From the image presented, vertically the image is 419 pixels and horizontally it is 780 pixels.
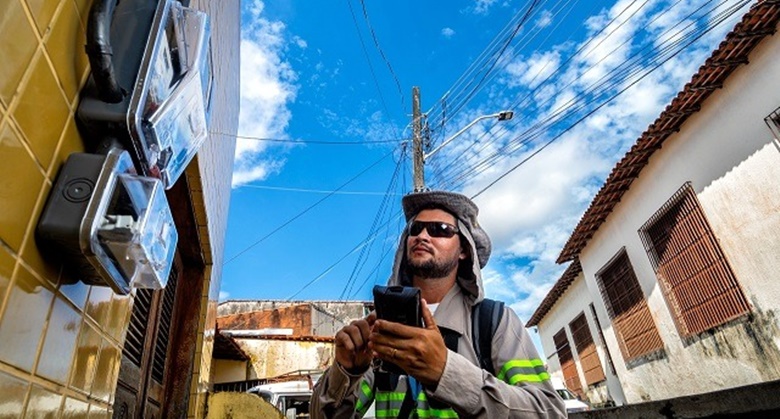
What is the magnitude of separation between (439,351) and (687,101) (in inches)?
288

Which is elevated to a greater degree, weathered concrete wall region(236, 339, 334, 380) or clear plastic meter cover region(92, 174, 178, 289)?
weathered concrete wall region(236, 339, 334, 380)

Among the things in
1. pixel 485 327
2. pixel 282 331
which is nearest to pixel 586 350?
pixel 282 331

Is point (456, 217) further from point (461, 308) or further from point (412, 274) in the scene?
point (461, 308)

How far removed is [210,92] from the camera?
1.54 m

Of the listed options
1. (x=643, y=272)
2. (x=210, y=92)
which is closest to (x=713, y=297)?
(x=643, y=272)

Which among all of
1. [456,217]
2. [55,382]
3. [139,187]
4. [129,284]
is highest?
[456,217]

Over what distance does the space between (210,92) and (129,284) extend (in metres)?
0.81

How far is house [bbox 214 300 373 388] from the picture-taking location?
13.6m

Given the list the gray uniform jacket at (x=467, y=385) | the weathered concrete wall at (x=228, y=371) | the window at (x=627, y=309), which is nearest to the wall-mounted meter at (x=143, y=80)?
the gray uniform jacket at (x=467, y=385)

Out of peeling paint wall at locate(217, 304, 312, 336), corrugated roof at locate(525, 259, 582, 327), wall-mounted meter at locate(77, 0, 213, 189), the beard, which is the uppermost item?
peeling paint wall at locate(217, 304, 312, 336)

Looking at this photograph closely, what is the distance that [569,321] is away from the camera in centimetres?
1467

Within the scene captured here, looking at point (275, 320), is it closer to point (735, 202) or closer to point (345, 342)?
point (735, 202)

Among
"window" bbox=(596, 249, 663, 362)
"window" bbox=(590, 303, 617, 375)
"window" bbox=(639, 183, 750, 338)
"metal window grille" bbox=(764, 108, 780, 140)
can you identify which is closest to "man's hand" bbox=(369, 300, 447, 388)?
"metal window grille" bbox=(764, 108, 780, 140)

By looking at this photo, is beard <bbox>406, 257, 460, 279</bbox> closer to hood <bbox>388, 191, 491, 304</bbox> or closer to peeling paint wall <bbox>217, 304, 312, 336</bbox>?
hood <bbox>388, 191, 491, 304</bbox>
